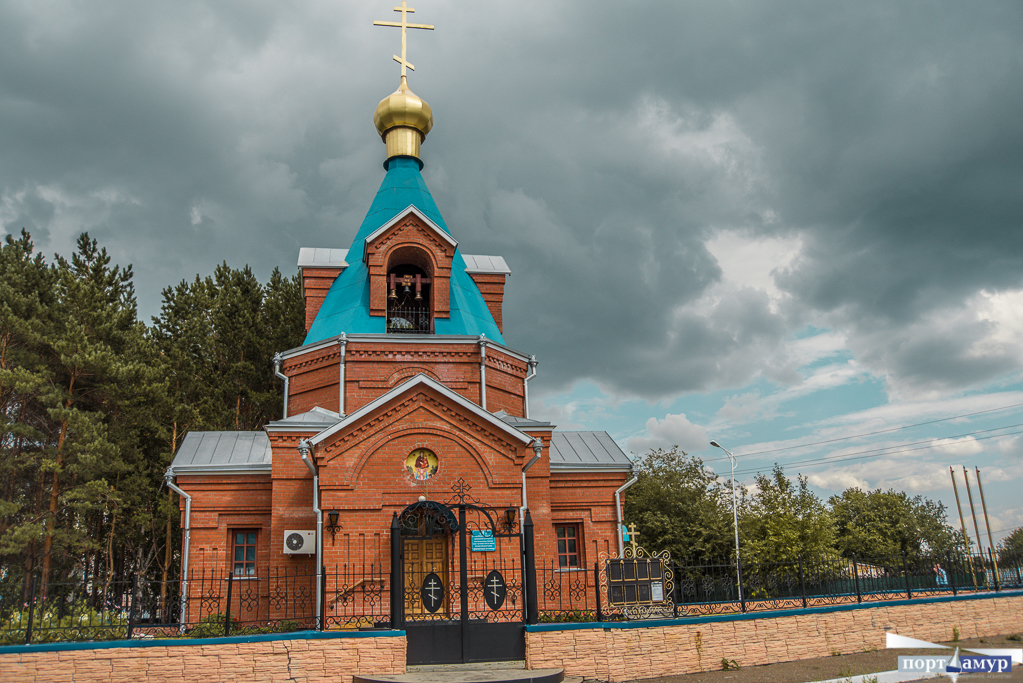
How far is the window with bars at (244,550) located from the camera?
15.5m

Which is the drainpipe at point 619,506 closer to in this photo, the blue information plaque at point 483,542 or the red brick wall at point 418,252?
the blue information plaque at point 483,542

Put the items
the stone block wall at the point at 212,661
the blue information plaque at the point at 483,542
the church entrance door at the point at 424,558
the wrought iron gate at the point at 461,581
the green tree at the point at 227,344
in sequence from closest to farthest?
the stone block wall at the point at 212,661 → the wrought iron gate at the point at 461,581 → the blue information plaque at the point at 483,542 → the church entrance door at the point at 424,558 → the green tree at the point at 227,344

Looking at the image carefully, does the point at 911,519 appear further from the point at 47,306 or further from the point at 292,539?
the point at 47,306

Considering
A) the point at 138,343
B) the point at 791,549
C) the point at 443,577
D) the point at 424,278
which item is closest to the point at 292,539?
the point at 443,577

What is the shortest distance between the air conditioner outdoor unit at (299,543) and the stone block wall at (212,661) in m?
4.63

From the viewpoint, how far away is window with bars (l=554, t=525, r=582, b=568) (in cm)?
1675

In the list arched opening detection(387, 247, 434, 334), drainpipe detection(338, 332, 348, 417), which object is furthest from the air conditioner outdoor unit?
arched opening detection(387, 247, 434, 334)

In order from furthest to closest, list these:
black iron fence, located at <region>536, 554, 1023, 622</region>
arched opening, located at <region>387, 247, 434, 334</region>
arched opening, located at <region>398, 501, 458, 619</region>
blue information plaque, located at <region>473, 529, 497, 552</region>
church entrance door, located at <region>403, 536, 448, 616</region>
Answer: arched opening, located at <region>387, 247, 434, 334</region>, church entrance door, located at <region>403, 536, 448, 616</region>, blue information plaque, located at <region>473, 529, 497, 552</region>, arched opening, located at <region>398, 501, 458, 619</region>, black iron fence, located at <region>536, 554, 1023, 622</region>

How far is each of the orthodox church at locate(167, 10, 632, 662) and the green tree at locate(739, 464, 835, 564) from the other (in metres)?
6.36

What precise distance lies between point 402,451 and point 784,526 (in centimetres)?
1345

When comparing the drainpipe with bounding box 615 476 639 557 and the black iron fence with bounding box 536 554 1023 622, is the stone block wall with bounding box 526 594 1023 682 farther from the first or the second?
the drainpipe with bounding box 615 476 639 557

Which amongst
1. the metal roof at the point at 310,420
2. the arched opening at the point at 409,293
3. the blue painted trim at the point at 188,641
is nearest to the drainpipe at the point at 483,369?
the arched opening at the point at 409,293

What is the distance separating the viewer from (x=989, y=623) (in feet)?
47.7

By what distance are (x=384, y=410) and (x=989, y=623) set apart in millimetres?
13160
